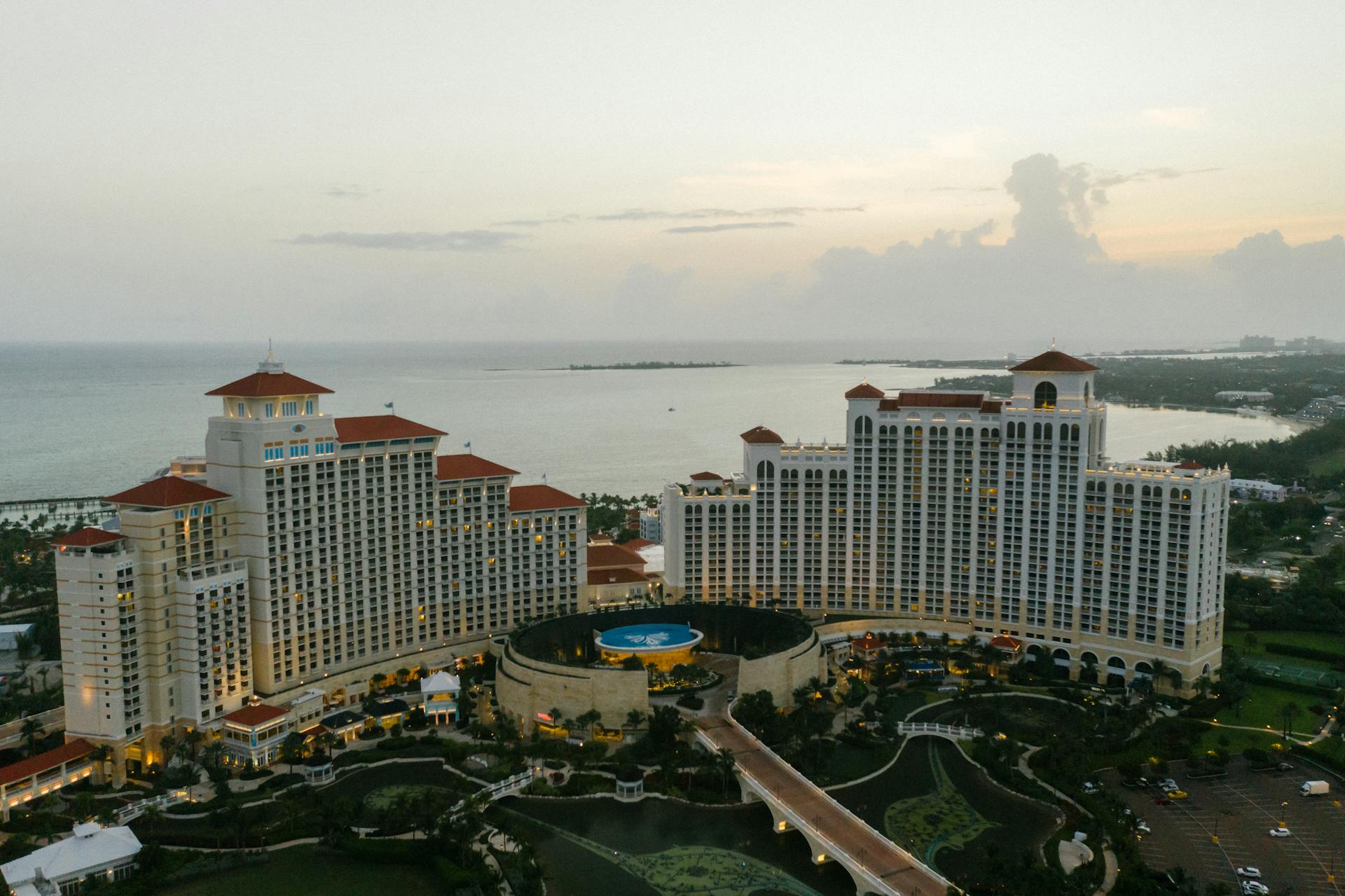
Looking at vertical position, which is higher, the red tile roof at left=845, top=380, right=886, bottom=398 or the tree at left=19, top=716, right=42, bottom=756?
the red tile roof at left=845, top=380, right=886, bottom=398

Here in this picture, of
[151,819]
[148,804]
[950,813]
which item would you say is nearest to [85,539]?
[148,804]

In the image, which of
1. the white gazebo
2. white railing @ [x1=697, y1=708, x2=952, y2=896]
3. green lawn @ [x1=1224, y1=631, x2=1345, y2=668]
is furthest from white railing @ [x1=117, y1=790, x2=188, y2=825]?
green lawn @ [x1=1224, y1=631, x2=1345, y2=668]

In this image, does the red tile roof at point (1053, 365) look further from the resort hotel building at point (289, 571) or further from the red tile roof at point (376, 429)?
the red tile roof at point (376, 429)

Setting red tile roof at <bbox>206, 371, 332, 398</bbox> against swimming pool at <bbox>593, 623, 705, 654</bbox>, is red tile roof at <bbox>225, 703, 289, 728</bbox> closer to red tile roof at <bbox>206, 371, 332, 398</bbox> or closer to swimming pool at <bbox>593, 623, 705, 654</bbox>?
red tile roof at <bbox>206, 371, 332, 398</bbox>

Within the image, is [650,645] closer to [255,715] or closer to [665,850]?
[665,850]

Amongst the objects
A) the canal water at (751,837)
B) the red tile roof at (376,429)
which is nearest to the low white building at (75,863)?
the canal water at (751,837)

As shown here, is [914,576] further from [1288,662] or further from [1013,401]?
[1288,662]

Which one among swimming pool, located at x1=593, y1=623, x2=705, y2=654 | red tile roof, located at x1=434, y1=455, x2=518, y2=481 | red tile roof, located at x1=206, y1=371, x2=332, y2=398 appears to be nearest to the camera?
red tile roof, located at x1=206, y1=371, x2=332, y2=398
